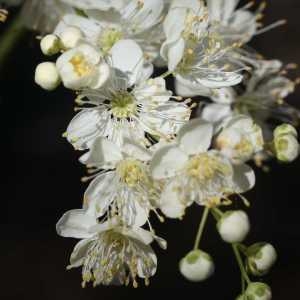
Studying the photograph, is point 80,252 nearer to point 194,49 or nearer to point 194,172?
point 194,172

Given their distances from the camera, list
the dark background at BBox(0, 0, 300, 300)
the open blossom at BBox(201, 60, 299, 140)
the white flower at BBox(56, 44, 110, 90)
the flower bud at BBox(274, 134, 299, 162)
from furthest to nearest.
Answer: the dark background at BBox(0, 0, 300, 300) < the open blossom at BBox(201, 60, 299, 140) < the flower bud at BBox(274, 134, 299, 162) < the white flower at BBox(56, 44, 110, 90)

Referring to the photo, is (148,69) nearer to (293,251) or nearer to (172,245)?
(172,245)

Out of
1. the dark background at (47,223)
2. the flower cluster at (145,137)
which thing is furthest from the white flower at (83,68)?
the dark background at (47,223)

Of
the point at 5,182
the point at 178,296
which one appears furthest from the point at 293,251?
the point at 5,182

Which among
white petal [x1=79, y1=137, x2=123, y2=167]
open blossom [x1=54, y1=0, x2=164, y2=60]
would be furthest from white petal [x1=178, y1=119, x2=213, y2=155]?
open blossom [x1=54, y1=0, x2=164, y2=60]

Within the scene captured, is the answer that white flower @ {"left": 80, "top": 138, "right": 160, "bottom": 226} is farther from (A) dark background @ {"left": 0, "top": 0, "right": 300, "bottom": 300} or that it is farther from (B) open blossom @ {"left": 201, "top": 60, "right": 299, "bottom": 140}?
(A) dark background @ {"left": 0, "top": 0, "right": 300, "bottom": 300}

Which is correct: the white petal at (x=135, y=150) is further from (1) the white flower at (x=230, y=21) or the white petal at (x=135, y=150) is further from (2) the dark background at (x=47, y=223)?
(2) the dark background at (x=47, y=223)

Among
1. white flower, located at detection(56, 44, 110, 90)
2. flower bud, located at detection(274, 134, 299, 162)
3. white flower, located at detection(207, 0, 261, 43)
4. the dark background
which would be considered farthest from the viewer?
the dark background

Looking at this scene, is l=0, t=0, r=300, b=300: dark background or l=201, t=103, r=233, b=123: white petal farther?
l=0, t=0, r=300, b=300: dark background
